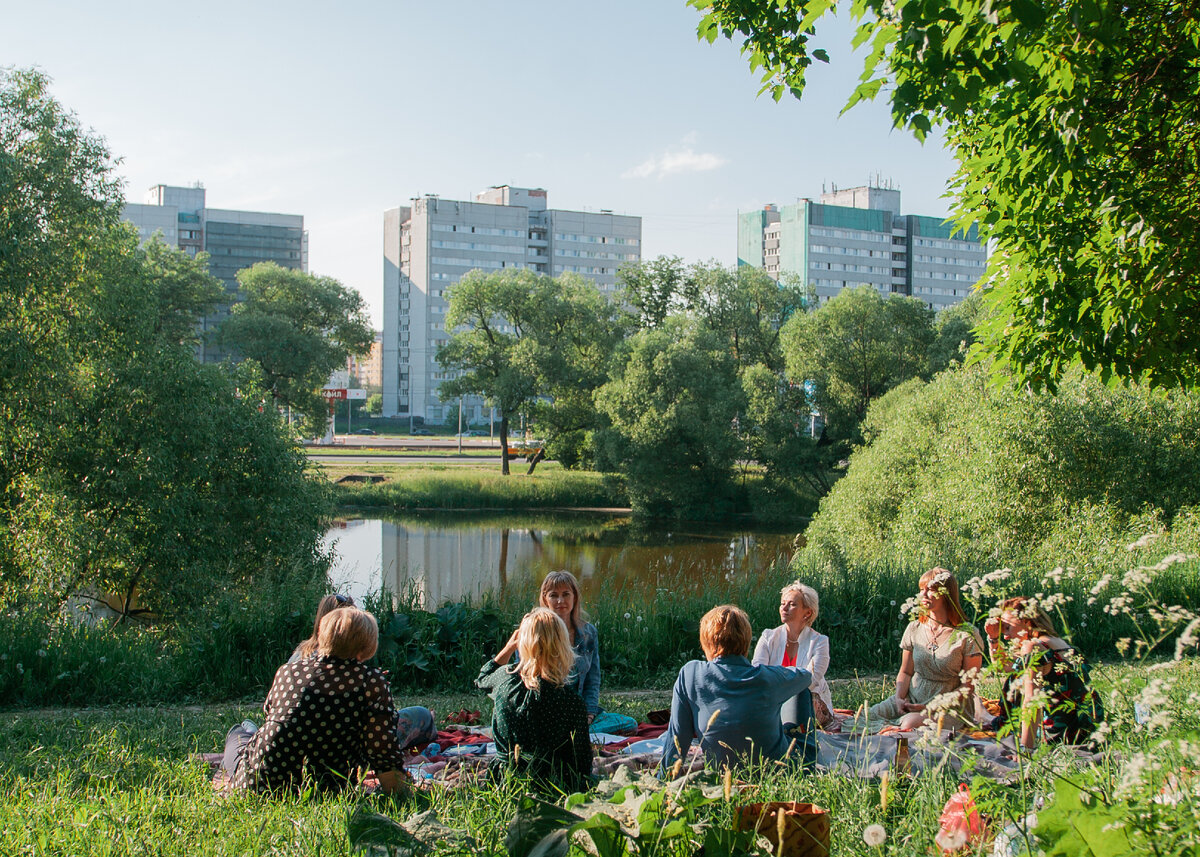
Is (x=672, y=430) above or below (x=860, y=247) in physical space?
below

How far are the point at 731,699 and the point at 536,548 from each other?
2589cm

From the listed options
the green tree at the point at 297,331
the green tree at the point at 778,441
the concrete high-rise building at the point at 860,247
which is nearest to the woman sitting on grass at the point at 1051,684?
the green tree at the point at 778,441

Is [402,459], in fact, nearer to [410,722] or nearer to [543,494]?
[543,494]

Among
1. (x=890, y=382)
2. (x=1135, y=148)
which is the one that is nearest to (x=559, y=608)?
(x=1135, y=148)

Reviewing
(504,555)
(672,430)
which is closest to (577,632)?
(504,555)

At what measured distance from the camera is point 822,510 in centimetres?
2336

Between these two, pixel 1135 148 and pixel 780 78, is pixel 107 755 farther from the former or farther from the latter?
pixel 1135 148

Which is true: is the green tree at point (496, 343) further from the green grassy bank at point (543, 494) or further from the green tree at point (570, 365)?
the green grassy bank at point (543, 494)

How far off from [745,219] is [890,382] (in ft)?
309

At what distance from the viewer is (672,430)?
35.6m

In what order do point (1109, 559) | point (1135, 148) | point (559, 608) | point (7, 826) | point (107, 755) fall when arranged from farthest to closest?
1. point (1109, 559)
2. point (1135, 148)
3. point (559, 608)
4. point (107, 755)
5. point (7, 826)

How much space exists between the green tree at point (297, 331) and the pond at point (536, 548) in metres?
11.7

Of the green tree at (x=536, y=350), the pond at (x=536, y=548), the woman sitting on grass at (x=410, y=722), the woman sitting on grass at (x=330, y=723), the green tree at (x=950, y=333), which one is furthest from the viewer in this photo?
the green tree at (x=536, y=350)

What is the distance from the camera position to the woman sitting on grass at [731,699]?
4.23m
